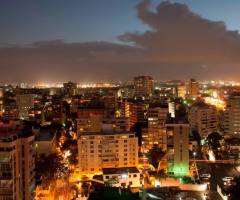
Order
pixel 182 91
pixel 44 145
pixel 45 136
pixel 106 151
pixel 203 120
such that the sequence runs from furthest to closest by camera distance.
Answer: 1. pixel 182 91
2. pixel 203 120
3. pixel 45 136
4. pixel 44 145
5. pixel 106 151

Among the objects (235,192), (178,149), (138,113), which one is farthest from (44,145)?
(138,113)

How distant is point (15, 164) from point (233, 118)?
50.4 ft

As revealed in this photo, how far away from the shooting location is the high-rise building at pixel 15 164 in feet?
25.4

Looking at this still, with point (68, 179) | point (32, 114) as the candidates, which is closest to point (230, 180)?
point (68, 179)

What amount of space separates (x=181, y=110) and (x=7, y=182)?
20463mm

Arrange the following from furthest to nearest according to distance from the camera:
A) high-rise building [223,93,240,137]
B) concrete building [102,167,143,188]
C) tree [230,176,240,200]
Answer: high-rise building [223,93,240,137] → concrete building [102,167,143,188] → tree [230,176,240,200]

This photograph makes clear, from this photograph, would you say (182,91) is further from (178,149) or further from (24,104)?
(178,149)

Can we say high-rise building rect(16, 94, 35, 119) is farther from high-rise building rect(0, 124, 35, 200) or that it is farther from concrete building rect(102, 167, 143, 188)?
high-rise building rect(0, 124, 35, 200)

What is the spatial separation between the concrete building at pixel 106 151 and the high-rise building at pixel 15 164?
601 cm

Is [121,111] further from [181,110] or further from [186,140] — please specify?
[186,140]

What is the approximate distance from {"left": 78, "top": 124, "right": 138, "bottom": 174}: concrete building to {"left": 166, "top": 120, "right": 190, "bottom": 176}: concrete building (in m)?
1.84

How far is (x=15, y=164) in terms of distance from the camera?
8.04 m

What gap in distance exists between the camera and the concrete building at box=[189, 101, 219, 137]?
71.8 feet

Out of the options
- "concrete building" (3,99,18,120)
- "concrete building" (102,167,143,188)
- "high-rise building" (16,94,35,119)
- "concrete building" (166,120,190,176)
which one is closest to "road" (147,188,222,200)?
"concrete building" (102,167,143,188)
